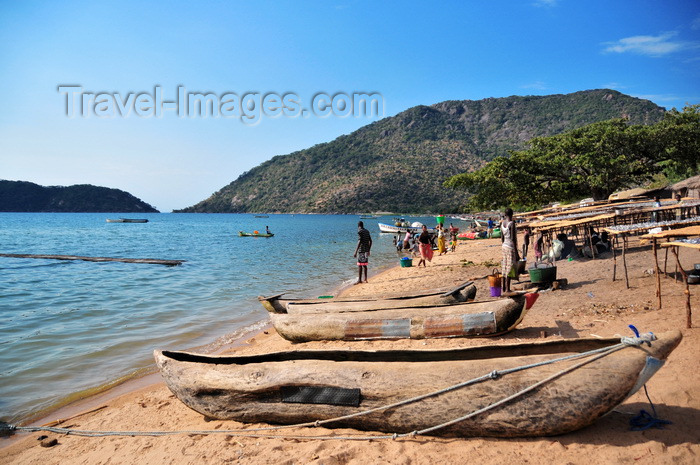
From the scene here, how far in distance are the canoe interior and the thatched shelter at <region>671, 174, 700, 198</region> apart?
21.6 meters

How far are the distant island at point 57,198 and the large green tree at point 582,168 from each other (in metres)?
179

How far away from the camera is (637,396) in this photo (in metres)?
4.55

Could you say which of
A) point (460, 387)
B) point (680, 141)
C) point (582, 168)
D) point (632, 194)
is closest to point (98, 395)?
point (460, 387)

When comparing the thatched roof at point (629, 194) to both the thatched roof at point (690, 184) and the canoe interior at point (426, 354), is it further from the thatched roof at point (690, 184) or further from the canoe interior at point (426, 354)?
the canoe interior at point (426, 354)

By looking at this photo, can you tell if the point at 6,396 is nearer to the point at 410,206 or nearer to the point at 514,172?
the point at 514,172

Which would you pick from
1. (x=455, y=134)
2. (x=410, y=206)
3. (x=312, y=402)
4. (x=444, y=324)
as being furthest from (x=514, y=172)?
(x=455, y=134)

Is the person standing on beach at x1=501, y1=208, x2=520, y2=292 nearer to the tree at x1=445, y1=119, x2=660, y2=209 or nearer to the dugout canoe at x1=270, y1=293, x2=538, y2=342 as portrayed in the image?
the dugout canoe at x1=270, y1=293, x2=538, y2=342

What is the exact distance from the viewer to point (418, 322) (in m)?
7.00

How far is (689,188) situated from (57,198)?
622 ft

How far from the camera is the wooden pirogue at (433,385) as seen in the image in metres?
3.78

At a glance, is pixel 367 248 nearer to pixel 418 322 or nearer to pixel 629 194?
pixel 418 322

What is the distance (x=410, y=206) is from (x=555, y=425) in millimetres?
95564

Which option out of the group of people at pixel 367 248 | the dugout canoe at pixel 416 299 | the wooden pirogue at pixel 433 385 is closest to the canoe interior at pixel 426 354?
the wooden pirogue at pixel 433 385

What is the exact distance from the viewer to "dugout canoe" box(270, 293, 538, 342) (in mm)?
6746
